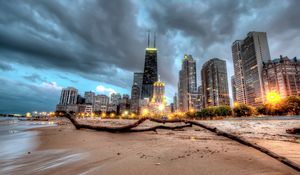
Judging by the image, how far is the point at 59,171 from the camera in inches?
99.3

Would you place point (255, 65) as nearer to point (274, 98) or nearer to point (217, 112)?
point (274, 98)

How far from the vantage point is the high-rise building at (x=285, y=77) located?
14100cm

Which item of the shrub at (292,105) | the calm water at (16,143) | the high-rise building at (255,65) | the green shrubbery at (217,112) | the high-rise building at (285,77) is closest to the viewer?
the calm water at (16,143)

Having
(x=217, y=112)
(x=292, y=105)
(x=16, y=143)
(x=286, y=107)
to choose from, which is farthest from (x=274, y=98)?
(x=16, y=143)

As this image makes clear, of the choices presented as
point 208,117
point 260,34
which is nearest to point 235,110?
point 208,117

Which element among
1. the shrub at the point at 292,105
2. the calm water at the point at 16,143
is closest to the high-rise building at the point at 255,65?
the shrub at the point at 292,105

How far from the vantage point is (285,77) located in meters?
144

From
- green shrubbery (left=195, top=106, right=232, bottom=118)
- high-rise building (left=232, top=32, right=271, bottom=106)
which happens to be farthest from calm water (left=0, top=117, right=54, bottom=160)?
high-rise building (left=232, top=32, right=271, bottom=106)

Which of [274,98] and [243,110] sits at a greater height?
[274,98]

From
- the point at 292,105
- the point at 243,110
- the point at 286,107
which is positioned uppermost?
the point at 292,105

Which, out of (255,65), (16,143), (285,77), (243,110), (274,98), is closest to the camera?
(16,143)

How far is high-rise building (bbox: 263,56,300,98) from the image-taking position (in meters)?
141

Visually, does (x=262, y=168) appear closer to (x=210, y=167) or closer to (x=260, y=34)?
(x=210, y=167)

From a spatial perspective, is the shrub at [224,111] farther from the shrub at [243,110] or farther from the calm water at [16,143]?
the calm water at [16,143]
